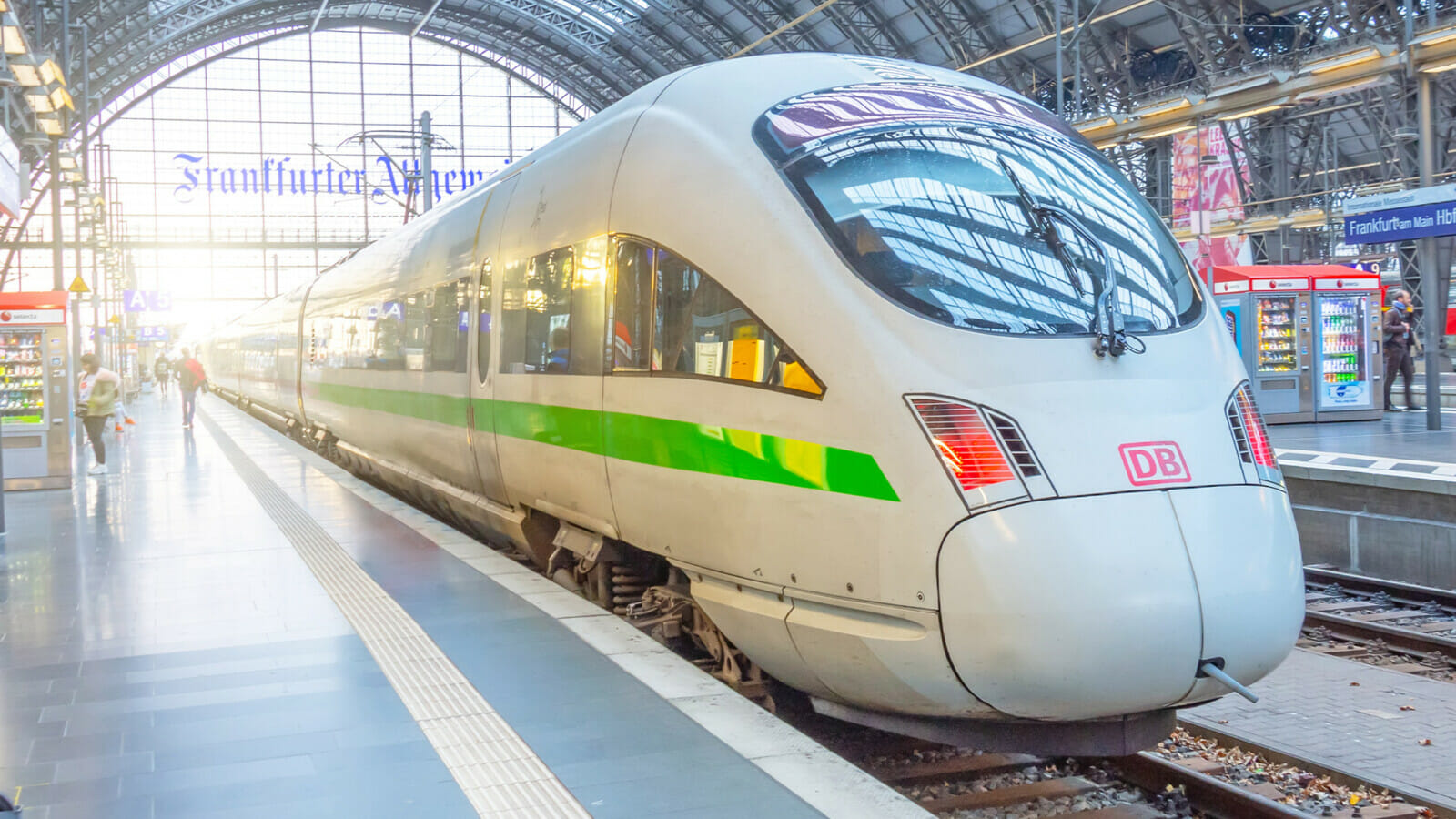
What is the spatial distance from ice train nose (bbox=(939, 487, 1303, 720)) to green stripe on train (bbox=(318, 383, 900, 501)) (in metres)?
0.48

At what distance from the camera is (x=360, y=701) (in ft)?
17.1

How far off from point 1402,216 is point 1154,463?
1366 centimetres

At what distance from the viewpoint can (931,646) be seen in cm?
431

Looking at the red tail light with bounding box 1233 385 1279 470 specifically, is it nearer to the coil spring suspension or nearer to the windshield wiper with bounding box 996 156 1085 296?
the windshield wiper with bounding box 996 156 1085 296

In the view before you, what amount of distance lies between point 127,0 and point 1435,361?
3983 cm

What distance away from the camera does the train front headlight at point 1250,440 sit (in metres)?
4.58

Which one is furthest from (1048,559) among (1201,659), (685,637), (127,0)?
(127,0)

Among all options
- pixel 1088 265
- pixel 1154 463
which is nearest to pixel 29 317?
pixel 1088 265

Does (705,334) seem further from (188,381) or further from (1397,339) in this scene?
(188,381)

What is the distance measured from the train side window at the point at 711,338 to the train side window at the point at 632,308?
0.35 ft

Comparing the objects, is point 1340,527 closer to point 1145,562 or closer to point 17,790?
point 1145,562

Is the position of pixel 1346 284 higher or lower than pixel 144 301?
lower

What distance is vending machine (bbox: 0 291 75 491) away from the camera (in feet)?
48.6

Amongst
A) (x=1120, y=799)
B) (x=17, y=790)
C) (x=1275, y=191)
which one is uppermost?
(x=1275, y=191)
